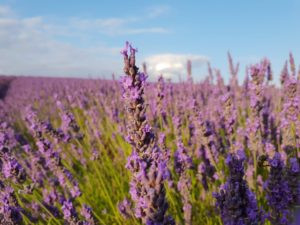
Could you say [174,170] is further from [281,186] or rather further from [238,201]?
[238,201]

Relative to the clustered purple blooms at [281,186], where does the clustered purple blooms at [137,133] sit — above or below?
above

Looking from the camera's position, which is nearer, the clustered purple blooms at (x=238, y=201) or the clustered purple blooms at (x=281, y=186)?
the clustered purple blooms at (x=238, y=201)

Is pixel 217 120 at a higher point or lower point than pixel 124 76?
lower

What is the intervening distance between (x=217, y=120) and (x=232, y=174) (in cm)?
253

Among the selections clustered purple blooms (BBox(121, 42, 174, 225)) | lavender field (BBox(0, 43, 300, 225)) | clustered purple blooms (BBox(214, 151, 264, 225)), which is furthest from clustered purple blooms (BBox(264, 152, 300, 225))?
clustered purple blooms (BBox(121, 42, 174, 225))

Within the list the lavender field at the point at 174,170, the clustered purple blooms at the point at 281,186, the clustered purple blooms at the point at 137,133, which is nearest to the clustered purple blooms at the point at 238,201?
the lavender field at the point at 174,170

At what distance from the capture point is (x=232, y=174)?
150 cm

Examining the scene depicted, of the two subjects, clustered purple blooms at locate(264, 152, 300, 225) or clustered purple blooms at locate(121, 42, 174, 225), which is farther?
clustered purple blooms at locate(264, 152, 300, 225)

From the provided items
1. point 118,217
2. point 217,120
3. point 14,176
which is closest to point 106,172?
point 118,217

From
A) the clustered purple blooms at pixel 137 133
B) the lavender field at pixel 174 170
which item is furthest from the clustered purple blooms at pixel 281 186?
the clustered purple blooms at pixel 137 133

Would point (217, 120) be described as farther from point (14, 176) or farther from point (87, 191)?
point (14, 176)

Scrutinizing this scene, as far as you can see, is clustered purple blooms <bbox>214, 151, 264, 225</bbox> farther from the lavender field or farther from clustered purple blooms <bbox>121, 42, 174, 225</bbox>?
clustered purple blooms <bbox>121, 42, 174, 225</bbox>

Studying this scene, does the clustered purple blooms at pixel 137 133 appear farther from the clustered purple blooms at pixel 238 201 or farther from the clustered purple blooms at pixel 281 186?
the clustered purple blooms at pixel 281 186

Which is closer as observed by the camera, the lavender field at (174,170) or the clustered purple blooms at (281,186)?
the lavender field at (174,170)
